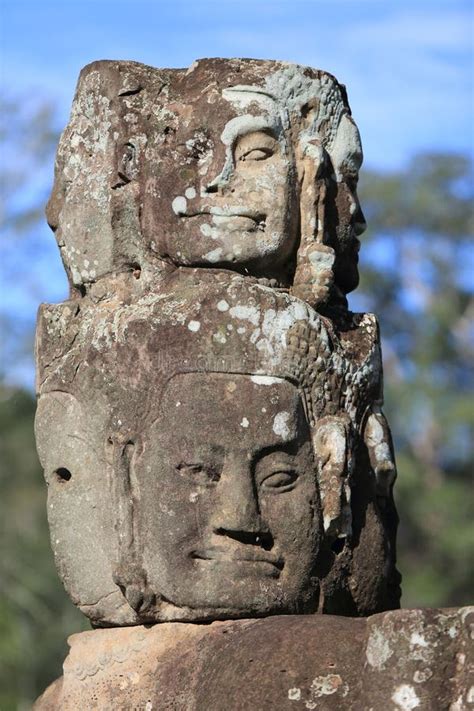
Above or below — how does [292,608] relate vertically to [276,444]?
below

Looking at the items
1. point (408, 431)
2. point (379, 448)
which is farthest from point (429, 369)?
point (379, 448)

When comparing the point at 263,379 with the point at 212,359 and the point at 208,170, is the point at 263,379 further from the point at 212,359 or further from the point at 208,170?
the point at 208,170

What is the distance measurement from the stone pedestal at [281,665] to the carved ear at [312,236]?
1070mm

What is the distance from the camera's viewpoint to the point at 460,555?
703 inches

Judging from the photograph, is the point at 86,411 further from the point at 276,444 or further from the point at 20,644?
the point at 20,644

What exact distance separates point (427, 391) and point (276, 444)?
15308 mm

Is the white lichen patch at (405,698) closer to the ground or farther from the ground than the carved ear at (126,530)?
closer to the ground

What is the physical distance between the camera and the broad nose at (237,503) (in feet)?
15.0

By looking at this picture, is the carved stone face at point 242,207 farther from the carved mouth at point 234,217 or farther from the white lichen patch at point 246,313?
the white lichen patch at point 246,313

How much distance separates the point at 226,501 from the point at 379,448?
25.4 inches

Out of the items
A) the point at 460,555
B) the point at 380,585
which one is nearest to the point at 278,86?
the point at 380,585

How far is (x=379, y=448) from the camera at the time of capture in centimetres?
498

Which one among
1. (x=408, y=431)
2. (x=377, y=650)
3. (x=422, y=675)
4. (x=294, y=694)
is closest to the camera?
(x=422, y=675)

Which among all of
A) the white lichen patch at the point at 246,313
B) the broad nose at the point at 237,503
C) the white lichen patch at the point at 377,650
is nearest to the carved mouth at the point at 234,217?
the white lichen patch at the point at 246,313
